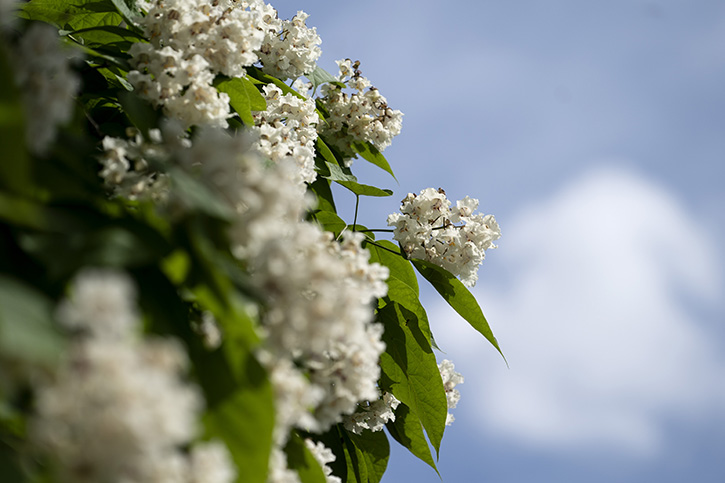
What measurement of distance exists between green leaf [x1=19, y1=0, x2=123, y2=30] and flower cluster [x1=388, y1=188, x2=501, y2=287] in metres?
1.49

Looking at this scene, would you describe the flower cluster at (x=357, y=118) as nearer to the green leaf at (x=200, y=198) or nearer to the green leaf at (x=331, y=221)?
the green leaf at (x=331, y=221)

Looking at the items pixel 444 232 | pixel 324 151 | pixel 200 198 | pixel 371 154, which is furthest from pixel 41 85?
pixel 371 154

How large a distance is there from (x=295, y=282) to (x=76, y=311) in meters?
0.32

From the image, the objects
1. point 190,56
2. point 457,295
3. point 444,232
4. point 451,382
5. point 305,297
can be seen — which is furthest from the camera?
point 451,382

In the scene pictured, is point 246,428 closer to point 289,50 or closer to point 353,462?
point 353,462

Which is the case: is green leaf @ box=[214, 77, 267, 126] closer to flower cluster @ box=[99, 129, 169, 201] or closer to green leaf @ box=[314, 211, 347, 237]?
flower cluster @ box=[99, 129, 169, 201]

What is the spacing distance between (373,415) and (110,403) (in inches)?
79.2

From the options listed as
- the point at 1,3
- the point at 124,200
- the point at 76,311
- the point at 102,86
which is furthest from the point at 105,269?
the point at 102,86

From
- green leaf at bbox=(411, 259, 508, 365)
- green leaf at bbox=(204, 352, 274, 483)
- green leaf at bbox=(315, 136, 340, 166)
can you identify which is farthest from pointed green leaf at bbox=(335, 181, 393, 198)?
green leaf at bbox=(204, 352, 274, 483)

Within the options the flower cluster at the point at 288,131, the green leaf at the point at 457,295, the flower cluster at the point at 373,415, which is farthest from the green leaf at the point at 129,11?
the flower cluster at the point at 373,415

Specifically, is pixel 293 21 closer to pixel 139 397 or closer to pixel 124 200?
pixel 124 200

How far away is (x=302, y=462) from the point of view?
1.28 metres

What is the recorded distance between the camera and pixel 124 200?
1338 mm

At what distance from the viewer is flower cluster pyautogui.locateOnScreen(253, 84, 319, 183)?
2.00 meters
